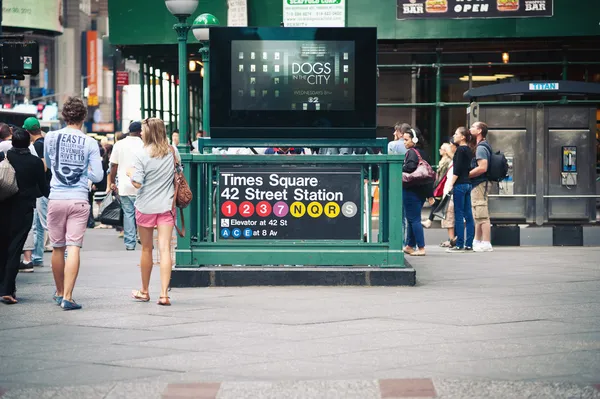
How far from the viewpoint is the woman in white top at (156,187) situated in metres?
10.1

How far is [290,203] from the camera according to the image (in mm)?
11289

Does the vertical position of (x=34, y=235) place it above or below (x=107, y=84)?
below

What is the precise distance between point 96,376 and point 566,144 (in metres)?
13.0

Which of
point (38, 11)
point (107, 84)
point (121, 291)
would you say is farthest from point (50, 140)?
point (107, 84)

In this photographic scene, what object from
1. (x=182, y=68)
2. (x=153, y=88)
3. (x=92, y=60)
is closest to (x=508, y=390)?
(x=182, y=68)

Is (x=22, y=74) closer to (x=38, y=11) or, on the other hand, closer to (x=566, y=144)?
(x=566, y=144)

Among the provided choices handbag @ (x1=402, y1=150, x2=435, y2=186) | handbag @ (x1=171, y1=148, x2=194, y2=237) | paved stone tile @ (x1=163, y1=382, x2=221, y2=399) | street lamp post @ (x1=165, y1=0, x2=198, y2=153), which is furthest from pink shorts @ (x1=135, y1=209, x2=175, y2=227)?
handbag @ (x1=402, y1=150, x2=435, y2=186)

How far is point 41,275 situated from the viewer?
504 inches

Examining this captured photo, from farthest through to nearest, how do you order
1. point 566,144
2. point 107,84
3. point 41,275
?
1. point 107,84
2. point 566,144
3. point 41,275

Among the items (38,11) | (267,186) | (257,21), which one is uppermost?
(38,11)

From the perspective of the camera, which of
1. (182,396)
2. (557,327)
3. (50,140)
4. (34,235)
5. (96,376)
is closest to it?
(182,396)

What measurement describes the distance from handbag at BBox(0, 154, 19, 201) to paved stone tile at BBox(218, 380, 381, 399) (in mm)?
4640

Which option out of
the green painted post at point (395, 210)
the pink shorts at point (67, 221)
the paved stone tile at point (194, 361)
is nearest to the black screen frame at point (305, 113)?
the green painted post at point (395, 210)

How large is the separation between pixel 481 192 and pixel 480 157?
516 millimetres
